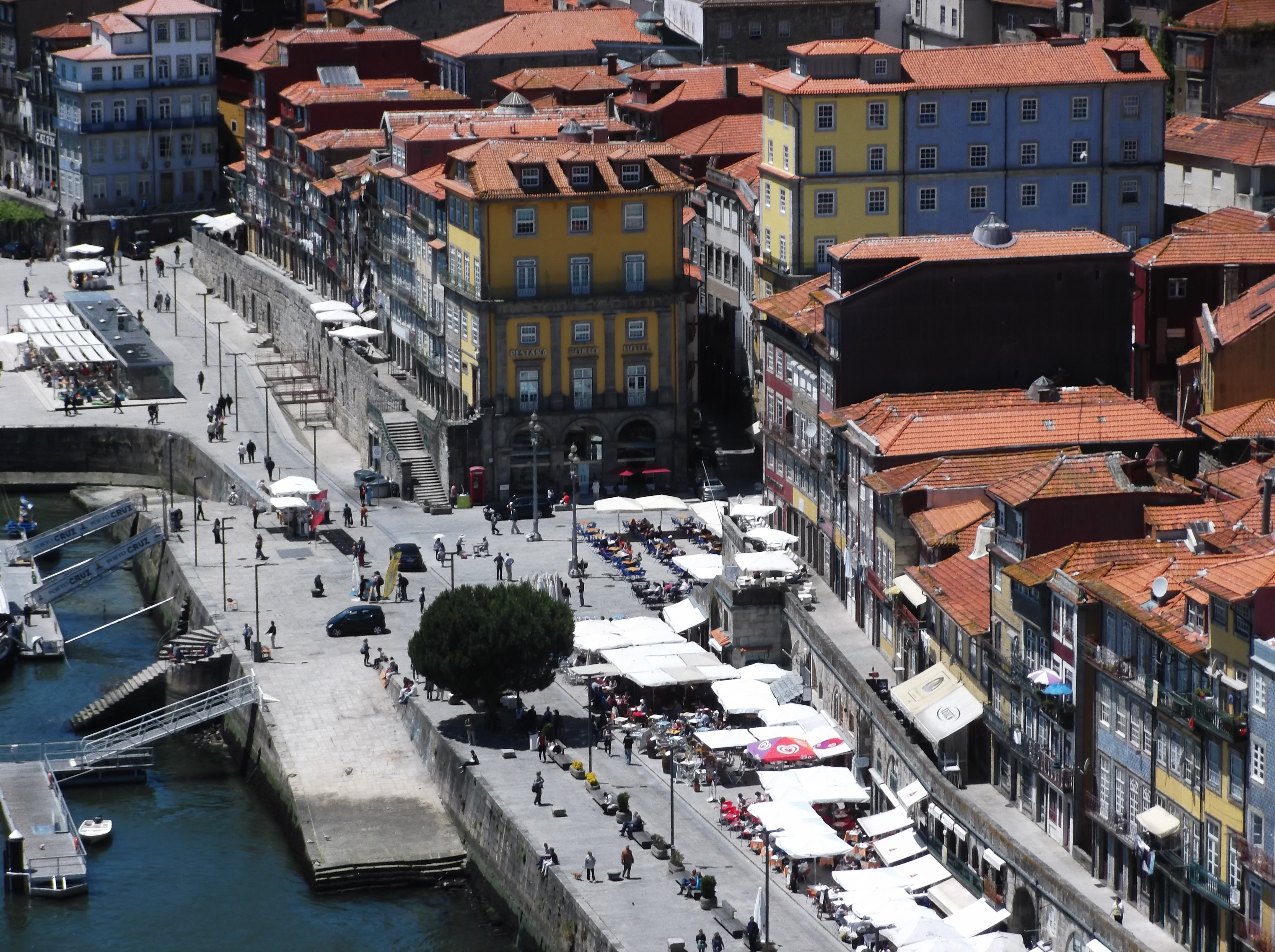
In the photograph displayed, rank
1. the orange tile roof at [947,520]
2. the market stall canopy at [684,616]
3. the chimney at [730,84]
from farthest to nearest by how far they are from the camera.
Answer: the chimney at [730,84] < the market stall canopy at [684,616] < the orange tile roof at [947,520]

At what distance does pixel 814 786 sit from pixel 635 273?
47.7 meters

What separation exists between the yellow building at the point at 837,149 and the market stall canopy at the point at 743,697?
34445 mm

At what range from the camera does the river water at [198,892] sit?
94.8 m

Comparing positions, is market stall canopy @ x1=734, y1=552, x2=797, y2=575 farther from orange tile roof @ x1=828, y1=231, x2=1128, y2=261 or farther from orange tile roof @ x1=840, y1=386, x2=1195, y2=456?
orange tile roof @ x1=828, y1=231, x2=1128, y2=261

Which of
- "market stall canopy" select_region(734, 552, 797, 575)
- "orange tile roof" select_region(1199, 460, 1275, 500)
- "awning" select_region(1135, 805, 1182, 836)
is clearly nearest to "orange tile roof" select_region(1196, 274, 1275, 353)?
"orange tile roof" select_region(1199, 460, 1275, 500)

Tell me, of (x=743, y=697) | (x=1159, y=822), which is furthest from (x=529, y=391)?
(x=1159, y=822)

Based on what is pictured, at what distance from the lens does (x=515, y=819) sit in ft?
314

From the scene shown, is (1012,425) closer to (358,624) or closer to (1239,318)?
(1239,318)

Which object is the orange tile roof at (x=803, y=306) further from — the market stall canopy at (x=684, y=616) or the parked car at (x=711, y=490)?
the parked car at (x=711, y=490)

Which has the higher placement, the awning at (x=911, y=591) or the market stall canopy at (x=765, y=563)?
the awning at (x=911, y=591)

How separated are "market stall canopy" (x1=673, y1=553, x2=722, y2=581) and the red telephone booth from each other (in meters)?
19.0

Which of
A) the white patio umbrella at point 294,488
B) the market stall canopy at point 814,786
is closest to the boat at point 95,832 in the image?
the market stall canopy at point 814,786

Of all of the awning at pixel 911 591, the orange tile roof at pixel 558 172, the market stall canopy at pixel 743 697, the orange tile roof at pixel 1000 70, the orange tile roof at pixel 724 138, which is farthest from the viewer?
the orange tile roof at pixel 724 138

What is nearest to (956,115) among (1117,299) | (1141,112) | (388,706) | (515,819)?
(1141,112)
